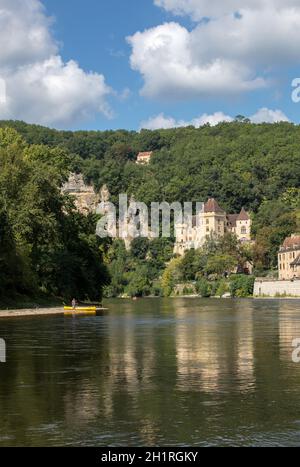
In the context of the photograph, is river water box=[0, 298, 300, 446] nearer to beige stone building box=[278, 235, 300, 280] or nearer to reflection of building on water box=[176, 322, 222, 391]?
reflection of building on water box=[176, 322, 222, 391]

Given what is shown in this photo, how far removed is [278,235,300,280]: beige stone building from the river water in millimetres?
138188


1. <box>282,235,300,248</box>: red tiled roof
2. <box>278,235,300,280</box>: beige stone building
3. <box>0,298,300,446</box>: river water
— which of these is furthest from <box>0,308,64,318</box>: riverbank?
<box>282,235,300,248</box>: red tiled roof

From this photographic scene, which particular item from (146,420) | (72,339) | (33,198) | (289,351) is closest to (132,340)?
(72,339)

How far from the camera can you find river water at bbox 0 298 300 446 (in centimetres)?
1312

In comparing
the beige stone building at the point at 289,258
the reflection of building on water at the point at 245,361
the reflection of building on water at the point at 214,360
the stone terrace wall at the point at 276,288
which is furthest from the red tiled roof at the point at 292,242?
the reflection of building on water at the point at 245,361

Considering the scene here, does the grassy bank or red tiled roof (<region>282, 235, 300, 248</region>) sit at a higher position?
red tiled roof (<region>282, 235, 300, 248</region>)

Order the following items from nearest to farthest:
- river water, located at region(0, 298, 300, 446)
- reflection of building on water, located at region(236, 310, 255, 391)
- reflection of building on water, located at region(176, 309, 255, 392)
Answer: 1. river water, located at region(0, 298, 300, 446)
2. reflection of building on water, located at region(236, 310, 255, 391)
3. reflection of building on water, located at region(176, 309, 255, 392)

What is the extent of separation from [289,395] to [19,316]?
45.5 meters

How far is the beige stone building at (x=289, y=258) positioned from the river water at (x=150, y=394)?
5440 inches

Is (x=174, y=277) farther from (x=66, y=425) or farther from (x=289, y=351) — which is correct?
(x=66, y=425)

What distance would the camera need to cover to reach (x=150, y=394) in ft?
56.7

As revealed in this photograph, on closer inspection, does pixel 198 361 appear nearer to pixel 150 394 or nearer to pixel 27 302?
pixel 150 394

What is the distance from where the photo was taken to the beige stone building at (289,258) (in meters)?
167

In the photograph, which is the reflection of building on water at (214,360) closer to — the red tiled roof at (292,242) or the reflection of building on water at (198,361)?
the reflection of building on water at (198,361)
